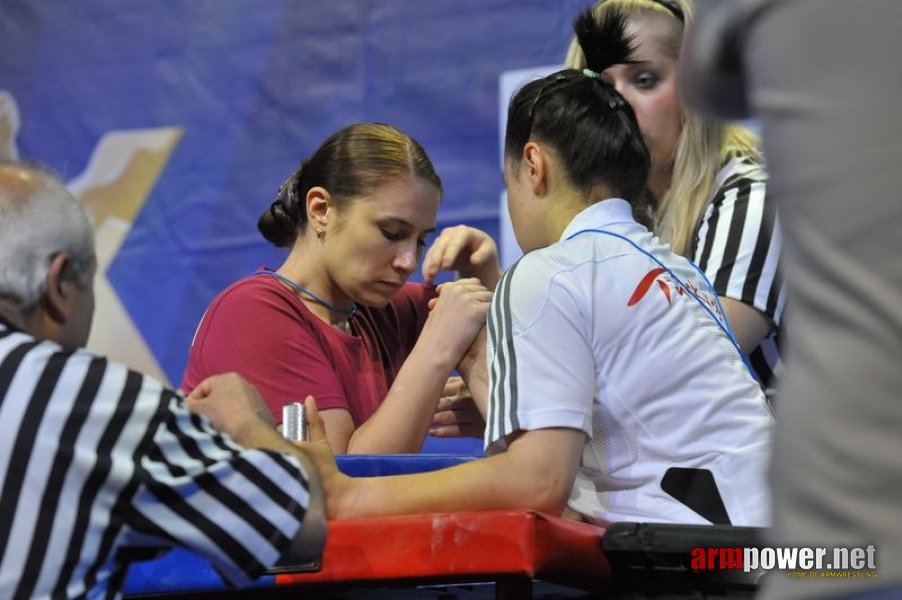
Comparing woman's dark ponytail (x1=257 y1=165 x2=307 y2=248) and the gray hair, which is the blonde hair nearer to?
woman's dark ponytail (x1=257 y1=165 x2=307 y2=248)

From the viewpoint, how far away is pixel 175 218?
3072 millimetres

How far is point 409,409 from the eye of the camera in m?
1.98

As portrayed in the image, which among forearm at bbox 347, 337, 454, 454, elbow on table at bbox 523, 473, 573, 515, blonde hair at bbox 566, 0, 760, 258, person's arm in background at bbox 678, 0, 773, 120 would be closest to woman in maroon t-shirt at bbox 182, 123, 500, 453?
forearm at bbox 347, 337, 454, 454

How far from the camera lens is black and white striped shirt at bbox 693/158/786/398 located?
2.11 m

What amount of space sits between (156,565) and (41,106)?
2156 mm

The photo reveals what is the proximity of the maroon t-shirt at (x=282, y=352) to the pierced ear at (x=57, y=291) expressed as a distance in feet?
2.58

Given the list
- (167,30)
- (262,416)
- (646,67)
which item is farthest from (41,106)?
(262,416)

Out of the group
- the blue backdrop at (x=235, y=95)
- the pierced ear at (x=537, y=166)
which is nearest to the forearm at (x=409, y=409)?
the pierced ear at (x=537, y=166)

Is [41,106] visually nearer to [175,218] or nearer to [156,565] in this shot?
[175,218]

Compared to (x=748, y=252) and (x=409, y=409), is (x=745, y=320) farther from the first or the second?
(x=409, y=409)

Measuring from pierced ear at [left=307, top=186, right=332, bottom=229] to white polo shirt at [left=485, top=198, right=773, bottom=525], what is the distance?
0.81 m

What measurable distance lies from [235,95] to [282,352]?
1.23 m

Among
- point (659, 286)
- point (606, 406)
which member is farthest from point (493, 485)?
point (659, 286)

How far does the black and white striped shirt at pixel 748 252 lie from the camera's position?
6.92ft
